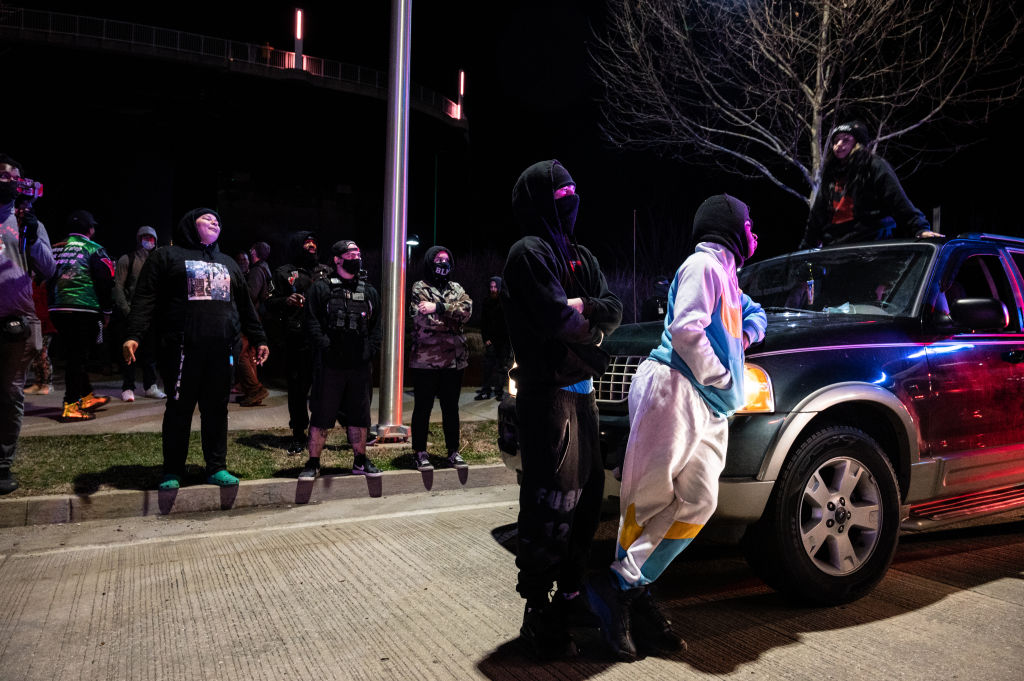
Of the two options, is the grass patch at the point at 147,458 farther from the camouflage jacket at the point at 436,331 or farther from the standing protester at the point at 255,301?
the standing protester at the point at 255,301

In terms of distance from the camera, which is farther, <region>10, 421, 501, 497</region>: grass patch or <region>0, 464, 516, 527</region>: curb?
<region>10, 421, 501, 497</region>: grass patch

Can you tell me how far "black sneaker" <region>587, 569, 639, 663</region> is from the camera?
3.13 m

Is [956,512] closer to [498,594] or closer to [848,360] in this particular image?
[848,360]

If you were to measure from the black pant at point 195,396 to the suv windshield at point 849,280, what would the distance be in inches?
158

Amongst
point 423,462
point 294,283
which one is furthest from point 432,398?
point 294,283

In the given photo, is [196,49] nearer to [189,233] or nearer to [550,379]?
[189,233]

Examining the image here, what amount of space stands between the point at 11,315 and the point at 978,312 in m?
6.34

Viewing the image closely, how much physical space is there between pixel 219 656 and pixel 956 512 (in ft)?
12.7

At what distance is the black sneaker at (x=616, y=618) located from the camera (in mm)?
3133

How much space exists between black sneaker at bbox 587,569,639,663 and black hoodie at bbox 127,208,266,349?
3844 millimetres

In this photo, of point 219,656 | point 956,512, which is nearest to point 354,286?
point 219,656

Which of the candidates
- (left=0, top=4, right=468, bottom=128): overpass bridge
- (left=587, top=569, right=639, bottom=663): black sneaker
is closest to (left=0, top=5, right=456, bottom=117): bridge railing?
(left=0, top=4, right=468, bottom=128): overpass bridge

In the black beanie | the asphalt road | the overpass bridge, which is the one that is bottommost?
the asphalt road

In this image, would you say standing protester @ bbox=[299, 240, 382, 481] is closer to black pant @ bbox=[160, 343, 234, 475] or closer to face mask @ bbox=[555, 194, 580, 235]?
black pant @ bbox=[160, 343, 234, 475]
